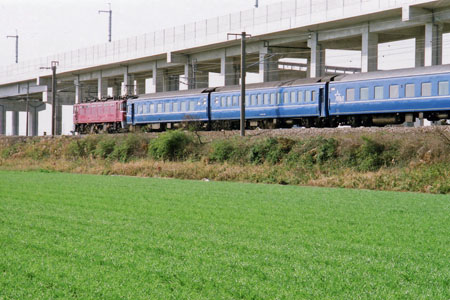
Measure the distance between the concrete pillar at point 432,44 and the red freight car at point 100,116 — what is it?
80.0 ft

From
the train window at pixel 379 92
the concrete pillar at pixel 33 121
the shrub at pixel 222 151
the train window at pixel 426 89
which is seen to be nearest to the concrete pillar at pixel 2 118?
the concrete pillar at pixel 33 121

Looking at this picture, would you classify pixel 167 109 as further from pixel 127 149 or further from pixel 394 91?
pixel 394 91

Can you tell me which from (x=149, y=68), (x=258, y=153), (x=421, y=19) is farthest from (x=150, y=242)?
(x=149, y=68)

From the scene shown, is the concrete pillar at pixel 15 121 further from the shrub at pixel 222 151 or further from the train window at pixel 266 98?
the shrub at pixel 222 151

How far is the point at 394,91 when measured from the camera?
3241cm

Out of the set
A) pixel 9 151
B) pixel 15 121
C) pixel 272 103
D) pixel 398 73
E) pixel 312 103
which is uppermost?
pixel 15 121

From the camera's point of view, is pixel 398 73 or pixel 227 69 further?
pixel 227 69

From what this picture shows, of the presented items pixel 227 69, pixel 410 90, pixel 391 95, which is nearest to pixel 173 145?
pixel 391 95

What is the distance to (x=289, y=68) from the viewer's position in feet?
262

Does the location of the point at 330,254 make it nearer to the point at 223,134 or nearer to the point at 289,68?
the point at 223,134

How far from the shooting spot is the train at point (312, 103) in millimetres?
31266

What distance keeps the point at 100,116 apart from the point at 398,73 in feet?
107

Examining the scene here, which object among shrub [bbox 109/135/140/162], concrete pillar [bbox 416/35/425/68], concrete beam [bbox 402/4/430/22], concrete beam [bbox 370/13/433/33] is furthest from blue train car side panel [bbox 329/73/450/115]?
concrete pillar [bbox 416/35/425/68]

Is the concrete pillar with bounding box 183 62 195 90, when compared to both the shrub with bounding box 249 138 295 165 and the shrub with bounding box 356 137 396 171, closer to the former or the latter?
the shrub with bounding box 249 138 295 165
